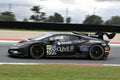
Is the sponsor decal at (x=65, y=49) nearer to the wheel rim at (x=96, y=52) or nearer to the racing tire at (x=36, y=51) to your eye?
the racing tire at (x=36, y=51)

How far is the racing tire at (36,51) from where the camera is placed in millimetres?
15336

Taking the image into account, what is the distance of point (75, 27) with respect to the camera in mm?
30266

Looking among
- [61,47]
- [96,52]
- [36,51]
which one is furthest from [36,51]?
[96,52]

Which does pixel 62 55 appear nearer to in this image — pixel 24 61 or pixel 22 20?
pixel 24 61

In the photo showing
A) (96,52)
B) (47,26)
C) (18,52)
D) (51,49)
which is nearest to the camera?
(18,52)

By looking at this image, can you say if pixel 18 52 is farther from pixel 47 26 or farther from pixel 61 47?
pixel 47 26

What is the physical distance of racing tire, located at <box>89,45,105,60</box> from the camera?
16047 mm

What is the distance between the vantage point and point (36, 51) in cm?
1541

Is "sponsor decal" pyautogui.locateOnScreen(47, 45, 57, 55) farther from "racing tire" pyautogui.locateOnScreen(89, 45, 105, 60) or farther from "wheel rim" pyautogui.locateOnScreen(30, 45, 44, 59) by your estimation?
"racing tire" pyautogui.locateOnScreen(89, 45, 105, 60)
